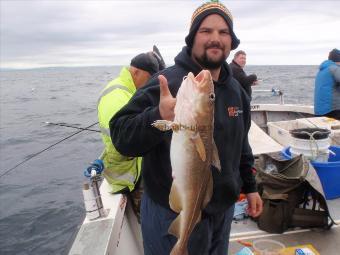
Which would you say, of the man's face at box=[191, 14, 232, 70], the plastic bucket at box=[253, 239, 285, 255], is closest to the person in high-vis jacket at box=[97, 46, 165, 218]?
the man's face at box=[191, 14, 232, 70]

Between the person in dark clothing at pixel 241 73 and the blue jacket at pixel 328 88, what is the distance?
1.48 meters

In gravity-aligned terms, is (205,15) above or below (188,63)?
above

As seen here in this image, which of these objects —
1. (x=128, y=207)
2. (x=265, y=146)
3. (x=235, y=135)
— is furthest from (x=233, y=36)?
(x=265, y=146)

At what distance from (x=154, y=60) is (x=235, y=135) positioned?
2.32 metres

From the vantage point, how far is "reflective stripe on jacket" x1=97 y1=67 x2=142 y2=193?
3.67m

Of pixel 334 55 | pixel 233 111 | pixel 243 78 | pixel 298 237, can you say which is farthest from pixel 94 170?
pixel 334 55

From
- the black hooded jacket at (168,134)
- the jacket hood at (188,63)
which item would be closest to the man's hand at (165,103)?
the black hooded jacket at (168,134)

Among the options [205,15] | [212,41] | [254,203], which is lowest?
[254,203]

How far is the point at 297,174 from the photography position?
457 centimetres

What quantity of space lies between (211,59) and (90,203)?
1829 mm

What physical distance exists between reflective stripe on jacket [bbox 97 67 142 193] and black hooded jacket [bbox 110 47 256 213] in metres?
1.29

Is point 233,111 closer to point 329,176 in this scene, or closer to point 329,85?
point 329,176

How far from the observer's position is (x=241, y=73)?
311 inches

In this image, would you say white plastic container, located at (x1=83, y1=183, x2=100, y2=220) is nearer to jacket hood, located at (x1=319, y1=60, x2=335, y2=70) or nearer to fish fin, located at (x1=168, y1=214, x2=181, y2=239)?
fish fin, located at (x1=168, y1=214, x2=181, y2=239)
